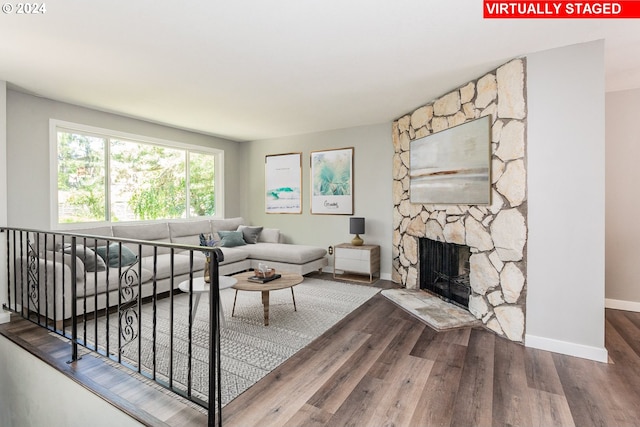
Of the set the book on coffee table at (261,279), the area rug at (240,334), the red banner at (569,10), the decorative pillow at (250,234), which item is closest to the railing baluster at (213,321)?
the area rug at (240,334)

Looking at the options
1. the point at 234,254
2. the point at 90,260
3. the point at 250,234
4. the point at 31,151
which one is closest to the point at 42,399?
the point at 90,260

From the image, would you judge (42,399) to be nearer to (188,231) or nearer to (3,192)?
(3,192)

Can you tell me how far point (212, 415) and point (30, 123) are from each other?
4081 mm

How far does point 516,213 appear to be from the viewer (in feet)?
8.83

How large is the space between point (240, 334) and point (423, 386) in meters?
1.64

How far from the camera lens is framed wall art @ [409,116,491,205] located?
3.02 m

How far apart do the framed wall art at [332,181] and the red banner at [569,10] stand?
3248 mm

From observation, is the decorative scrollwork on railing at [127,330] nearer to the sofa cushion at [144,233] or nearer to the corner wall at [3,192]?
the corner wall at [3,192]

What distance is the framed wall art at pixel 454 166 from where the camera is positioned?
9.91 feet

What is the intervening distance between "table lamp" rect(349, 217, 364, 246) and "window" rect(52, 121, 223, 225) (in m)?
2.79

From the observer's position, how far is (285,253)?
479 centimetres

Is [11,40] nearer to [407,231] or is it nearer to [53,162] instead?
[53,162]

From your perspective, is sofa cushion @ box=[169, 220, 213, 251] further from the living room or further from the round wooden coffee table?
the round wooden coffee table

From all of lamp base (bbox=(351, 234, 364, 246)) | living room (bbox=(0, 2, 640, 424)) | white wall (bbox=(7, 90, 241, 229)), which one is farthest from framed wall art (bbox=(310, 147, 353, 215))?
white wall (bbox=(7, 90, 241, 229))
